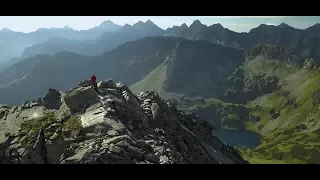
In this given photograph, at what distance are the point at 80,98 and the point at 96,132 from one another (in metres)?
5.84

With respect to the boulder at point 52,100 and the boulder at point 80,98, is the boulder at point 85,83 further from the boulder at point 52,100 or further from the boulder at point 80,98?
the boulder at point 52,100

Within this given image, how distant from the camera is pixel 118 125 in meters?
20.1

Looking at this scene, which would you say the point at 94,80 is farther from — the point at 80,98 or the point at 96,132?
the point at 96,132

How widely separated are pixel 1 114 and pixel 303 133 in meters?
195

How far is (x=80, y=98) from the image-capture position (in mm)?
24125

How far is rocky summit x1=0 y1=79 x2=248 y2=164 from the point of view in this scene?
58.0ft

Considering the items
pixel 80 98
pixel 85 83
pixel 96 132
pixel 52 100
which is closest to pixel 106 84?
pixel 85 83

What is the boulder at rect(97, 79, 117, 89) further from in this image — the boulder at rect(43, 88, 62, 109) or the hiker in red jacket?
the boulder at rect(43, 88, 62, 109)

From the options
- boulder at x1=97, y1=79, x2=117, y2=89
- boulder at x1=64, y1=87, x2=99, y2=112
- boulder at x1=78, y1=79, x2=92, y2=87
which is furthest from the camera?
boulder at x1=78, y1=79, x2=92, y2=87

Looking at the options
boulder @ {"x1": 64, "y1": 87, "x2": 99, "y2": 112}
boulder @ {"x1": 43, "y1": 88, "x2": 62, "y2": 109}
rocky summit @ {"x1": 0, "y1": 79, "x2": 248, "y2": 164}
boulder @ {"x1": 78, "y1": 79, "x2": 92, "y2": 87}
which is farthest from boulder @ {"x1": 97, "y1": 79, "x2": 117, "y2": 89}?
boulder @ {"x1": 43, "y1": 88, "x2": 62, "y2": 109}
